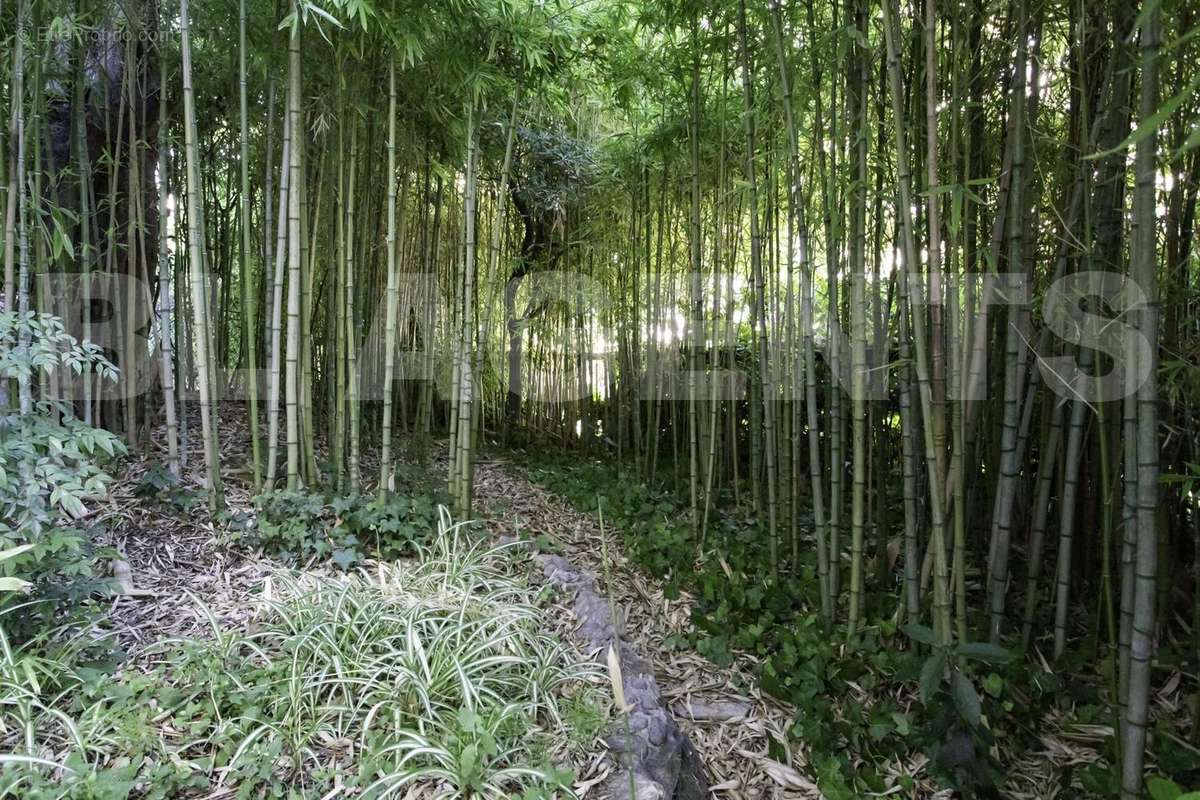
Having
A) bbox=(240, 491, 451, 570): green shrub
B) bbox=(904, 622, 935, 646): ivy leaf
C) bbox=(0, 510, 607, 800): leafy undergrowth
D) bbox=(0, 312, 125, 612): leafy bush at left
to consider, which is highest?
bbox=(0, 312, 125, 612): leafy bush at left

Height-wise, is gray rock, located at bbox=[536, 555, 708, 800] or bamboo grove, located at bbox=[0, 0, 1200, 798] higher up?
bamboo grove, located at bbox=[0, 0, 1200, 798]

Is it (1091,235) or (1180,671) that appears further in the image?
(1180,671)

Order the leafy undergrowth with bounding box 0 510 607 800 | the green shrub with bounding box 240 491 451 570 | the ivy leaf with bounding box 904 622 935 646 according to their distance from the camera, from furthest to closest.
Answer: the green shrub with bounding box 240 491 451 570
the ivy leaf with bounding box 904 622 935 646
the leafy undergrowth with bounding box 0 510 607 800

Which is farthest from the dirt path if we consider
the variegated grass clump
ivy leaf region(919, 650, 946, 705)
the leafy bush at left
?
the leafy bush at left

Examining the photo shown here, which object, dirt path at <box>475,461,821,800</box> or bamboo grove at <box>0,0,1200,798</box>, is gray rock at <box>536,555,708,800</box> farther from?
bamboo grove at <box>0,0,1200,798</box>

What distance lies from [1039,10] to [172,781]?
7.88ft

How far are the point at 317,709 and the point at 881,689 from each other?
1.31 metres

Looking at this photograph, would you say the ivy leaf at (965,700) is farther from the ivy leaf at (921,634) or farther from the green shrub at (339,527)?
the green shrub at (339,527)

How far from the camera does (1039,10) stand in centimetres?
150

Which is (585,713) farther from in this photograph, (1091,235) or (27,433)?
(1091,235)

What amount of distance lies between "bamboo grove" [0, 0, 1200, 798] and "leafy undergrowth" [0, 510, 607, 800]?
709 mm

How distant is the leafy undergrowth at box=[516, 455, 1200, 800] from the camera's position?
125cm

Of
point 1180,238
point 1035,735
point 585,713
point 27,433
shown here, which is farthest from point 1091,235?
point 27,433

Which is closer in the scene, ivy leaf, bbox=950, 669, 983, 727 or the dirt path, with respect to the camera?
ivy leaf, bbox=950, 669, 983, 727
